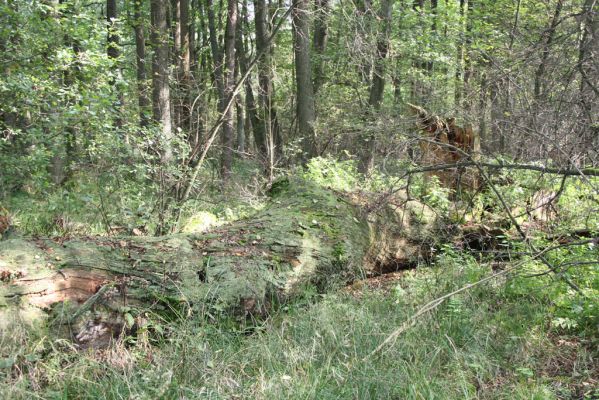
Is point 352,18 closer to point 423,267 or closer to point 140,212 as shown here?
point 423,267

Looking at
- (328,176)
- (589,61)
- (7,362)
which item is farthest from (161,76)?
(589,61)

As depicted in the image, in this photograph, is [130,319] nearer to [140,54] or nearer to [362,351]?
[362,351]

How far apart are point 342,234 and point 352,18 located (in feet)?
9.13

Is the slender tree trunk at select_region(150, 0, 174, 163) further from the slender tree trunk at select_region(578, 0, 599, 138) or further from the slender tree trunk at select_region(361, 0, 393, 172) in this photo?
the slender tree trunk at select_region(578, 0, 599, 138)

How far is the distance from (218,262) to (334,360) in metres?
1.39

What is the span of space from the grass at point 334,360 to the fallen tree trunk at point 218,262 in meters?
0.22

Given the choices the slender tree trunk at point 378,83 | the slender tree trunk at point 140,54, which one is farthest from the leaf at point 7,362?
the slender tree trunk at point 140,54

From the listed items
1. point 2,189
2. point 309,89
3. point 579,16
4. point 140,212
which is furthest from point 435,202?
point 2,189

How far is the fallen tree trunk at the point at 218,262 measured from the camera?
3.44 m

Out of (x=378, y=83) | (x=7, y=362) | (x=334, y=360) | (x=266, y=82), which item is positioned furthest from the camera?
(x=378, y=83)

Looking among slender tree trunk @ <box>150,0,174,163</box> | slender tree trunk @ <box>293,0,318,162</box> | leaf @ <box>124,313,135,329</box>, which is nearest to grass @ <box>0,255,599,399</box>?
leaf @ <box>124,313,135,329</box>

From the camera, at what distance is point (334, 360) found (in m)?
3.42

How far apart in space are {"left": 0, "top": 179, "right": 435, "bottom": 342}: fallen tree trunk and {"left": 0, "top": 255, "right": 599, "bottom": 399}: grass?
22 centimetres

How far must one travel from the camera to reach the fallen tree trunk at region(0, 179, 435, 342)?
344 centimetres
